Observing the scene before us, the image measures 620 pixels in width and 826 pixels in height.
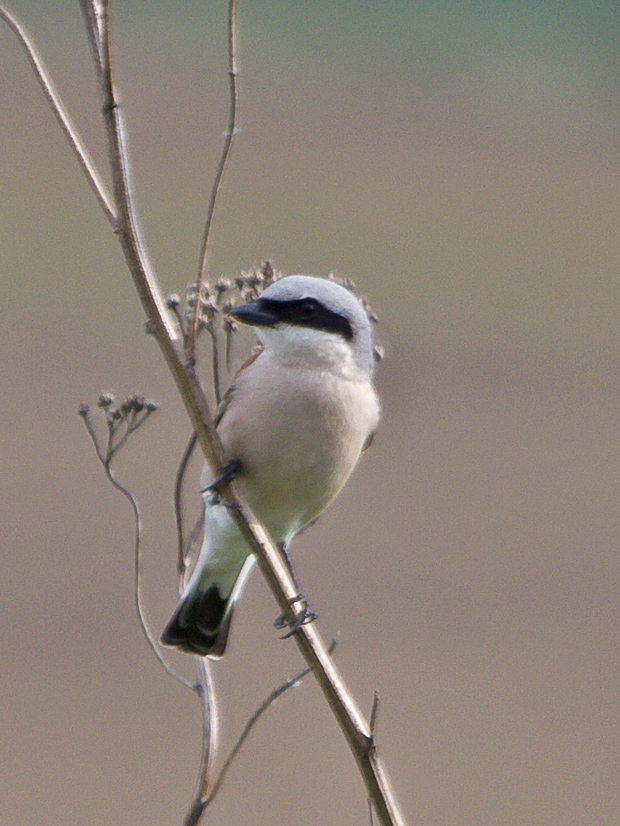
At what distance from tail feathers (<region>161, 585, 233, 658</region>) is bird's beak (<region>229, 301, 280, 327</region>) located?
777mm

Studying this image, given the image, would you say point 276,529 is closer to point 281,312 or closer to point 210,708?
point 281,312

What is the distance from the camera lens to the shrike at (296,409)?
2574mm

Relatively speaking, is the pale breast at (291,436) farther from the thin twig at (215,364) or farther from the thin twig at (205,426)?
the thin twig at (205,426)

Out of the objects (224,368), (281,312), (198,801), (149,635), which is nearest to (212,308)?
(224,368)

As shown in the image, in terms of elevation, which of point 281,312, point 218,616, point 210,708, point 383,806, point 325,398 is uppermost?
point 281,312

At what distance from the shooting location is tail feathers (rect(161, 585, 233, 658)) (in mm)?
2793

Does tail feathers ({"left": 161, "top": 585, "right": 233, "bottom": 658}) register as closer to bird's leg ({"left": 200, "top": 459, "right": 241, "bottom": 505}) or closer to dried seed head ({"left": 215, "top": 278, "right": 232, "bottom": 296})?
bird's leg ({"left": 200, "top": 459, "right": 241, "bottom": 505})

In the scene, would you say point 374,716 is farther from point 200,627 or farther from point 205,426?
point 200,627

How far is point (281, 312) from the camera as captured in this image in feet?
8.42

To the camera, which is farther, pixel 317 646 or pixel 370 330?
pixel 370 330

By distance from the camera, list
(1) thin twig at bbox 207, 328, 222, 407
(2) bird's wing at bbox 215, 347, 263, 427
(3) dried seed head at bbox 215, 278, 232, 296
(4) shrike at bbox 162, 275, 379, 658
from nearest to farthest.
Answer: (1) thin twig at bbox 207, 328, 222, 407, (3) dried seed head at bbox 215, 278, 232, 296, (4) shrike at bbox 162, 275, 379, 658, (2) bird's wing at bbox 215, 347, 263, 427

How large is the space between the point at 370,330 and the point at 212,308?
23.0 inches

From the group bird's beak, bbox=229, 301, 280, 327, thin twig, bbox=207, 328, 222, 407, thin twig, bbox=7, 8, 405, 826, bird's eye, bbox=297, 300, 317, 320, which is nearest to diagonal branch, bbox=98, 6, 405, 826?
thin twig, bbox=7, 8, 405, 826

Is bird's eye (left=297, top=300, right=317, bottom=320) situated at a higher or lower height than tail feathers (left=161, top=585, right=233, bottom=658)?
higher
